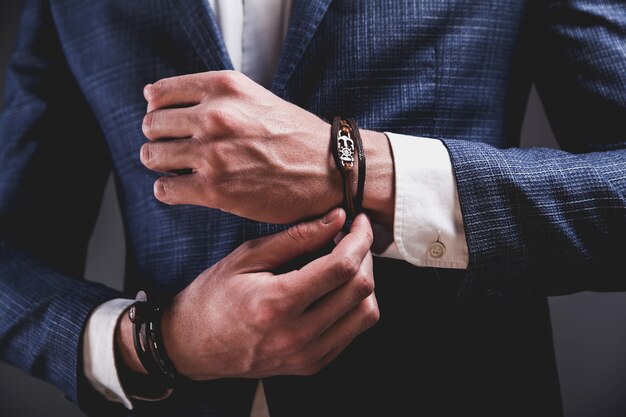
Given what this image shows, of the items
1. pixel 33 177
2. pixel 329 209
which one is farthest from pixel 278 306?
pixel 33 177

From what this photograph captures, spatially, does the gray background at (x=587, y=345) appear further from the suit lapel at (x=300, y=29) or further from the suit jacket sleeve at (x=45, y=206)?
the suit jacket sleeve at (x=45, y=206)

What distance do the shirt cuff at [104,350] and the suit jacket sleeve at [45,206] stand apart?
0.05 ft

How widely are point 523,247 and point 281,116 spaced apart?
37 cm

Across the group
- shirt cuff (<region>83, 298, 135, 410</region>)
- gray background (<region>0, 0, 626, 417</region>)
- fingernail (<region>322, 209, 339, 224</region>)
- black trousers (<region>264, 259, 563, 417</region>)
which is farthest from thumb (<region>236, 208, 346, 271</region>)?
gray background (<region>0, 0, 626, 417</region>)

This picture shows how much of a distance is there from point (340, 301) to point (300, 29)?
0.43 m

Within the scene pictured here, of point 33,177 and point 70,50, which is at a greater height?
point 70,50

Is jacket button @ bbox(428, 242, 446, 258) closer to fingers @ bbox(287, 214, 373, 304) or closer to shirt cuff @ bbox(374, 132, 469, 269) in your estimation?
shirt cuff @ bbox(374, 132, 469, 269)

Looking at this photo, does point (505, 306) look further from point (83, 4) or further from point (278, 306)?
point (83, 4)

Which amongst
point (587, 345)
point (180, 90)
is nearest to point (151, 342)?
point (180, 90)

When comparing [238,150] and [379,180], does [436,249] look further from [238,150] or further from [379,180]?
[238,150]

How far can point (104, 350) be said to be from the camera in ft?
2.96

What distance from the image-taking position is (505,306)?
917 millimetres

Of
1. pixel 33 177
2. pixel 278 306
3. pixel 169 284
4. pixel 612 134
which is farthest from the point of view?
pixel 33 177

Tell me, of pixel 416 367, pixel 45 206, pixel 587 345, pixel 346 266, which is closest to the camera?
pixel 346 266
